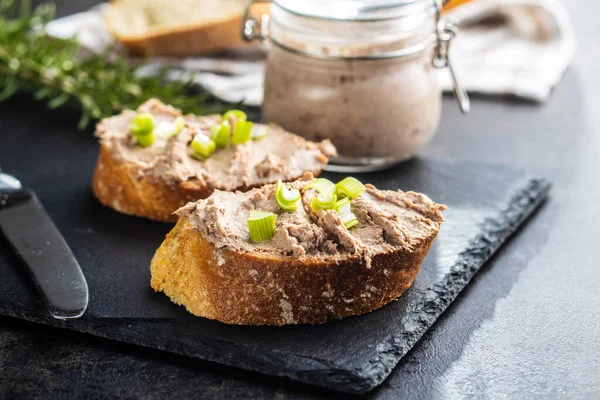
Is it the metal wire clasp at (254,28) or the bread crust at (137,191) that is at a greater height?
the metal wire clasp at (254,28)

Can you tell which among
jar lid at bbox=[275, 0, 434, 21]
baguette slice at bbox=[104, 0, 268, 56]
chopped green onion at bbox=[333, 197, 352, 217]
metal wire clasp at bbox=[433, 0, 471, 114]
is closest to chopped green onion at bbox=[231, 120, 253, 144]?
jar lid at bbox=[275, 0, 434, 21]

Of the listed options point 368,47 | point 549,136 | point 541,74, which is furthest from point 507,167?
point 541,74

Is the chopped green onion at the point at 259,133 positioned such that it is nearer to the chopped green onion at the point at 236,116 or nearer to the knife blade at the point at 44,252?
the chopped green onion at the point at 236,116

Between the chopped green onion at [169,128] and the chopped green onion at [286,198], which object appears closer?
the chopped green onion at [286,198]

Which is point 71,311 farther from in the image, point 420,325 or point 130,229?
point 420,325

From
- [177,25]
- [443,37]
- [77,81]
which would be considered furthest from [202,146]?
[177,25]

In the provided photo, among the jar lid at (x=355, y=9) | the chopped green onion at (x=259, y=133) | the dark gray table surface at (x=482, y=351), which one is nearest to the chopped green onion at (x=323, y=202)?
the dark gray table surface at (x=482, y=351)

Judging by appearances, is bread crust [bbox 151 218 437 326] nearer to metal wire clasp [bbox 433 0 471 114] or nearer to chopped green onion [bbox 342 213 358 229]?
chopped green onion [bbox 342 213 358 229]

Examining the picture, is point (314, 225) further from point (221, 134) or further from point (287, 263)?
point (221, 134)
